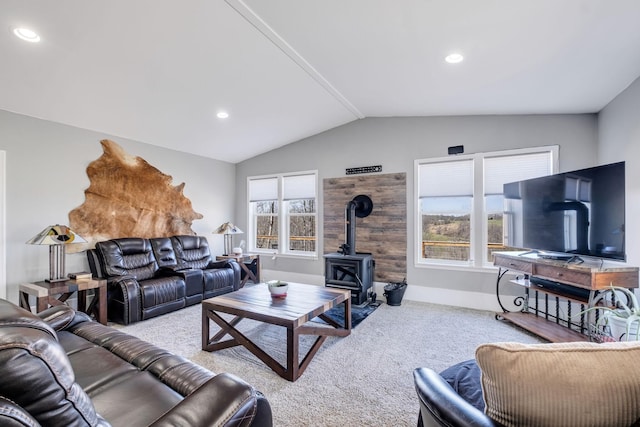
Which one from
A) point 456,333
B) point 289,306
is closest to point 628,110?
point 456,333

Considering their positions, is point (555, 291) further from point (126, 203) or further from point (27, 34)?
point (126, 203)

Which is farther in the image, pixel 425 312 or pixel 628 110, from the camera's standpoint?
pixel 425 312

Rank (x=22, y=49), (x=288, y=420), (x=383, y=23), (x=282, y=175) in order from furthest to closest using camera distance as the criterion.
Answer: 1. (x=282, y=175)
2. (x=22, y=49)
3. (x=383, y=23)
4. (x=288, y=420)

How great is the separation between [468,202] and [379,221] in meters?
1.35

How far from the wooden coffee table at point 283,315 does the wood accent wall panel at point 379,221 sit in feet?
5.81

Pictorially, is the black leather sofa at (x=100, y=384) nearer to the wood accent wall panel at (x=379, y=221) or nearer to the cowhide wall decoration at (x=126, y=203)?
the cowhide wall decoration at (x=126, y=203)

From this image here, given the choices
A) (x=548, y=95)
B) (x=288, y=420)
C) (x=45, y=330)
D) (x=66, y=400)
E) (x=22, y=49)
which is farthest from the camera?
(x=548, y=95)

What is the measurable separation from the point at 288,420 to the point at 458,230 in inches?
141

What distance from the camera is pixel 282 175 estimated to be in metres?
5.97

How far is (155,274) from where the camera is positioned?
449 cm

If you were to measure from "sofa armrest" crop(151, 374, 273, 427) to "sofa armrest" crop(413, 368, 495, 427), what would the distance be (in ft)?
2.14

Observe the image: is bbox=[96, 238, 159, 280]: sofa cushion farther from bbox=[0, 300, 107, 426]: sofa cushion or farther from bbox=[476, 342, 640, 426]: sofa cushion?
bbox=[476, 342, 640, 426]: sofa cushion

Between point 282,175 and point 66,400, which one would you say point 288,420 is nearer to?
point 66,400

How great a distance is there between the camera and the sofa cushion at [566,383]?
2.71ft
